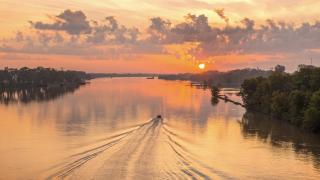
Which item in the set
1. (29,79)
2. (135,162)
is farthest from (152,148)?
(29,79)

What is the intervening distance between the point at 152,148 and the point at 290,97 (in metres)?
24.9

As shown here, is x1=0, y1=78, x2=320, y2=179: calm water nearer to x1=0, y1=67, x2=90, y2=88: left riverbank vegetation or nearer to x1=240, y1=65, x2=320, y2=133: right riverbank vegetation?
x1=240, y1=65, x2=320, y2=133: right riverbank vegetation

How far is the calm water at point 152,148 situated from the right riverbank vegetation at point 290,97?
1.66 meters

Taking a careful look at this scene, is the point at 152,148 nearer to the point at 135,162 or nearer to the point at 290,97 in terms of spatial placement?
the point at 135,162

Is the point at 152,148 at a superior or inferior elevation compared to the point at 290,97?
inferior

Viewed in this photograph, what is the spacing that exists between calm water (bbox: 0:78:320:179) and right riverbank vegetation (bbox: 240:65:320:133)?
1664 millimetres

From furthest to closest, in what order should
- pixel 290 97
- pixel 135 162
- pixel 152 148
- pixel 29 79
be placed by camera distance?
pixel 29 79 → pixel 290 97 → pixel 152 148 → pixel 135 162

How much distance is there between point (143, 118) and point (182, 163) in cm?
2862

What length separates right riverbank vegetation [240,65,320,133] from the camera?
47594 millimetres

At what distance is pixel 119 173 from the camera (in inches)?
1147

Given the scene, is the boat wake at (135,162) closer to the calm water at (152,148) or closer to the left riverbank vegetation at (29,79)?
the calm water at (152,148)

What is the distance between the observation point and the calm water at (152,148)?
1194 inches

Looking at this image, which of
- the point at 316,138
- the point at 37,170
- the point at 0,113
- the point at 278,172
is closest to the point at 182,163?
the point at 278,172

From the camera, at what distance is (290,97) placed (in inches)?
2202
